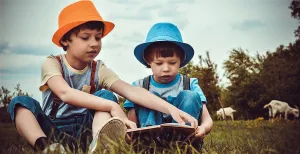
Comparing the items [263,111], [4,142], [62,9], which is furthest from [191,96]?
[263,111]

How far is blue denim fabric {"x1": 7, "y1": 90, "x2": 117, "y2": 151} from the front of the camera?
1.41 meters

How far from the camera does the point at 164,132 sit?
125 cm

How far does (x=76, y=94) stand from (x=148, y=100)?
0.27 meters

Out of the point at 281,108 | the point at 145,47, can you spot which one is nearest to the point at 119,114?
the point at 145,47

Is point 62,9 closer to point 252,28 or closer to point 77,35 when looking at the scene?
point 77,35

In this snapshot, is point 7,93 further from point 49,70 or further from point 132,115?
point 132,115

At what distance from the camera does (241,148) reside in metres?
1.41

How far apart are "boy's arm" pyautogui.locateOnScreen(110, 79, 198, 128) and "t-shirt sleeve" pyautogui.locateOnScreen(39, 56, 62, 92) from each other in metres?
0.24

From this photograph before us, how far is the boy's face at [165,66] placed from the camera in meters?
1.59

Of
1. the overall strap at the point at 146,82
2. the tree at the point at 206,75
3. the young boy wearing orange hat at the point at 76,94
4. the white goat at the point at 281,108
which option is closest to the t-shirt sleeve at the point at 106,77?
the young boy wearing orange hat at the point at 76,94

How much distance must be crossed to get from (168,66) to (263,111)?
5.98 meters

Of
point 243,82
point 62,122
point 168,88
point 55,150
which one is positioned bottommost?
point 55,150

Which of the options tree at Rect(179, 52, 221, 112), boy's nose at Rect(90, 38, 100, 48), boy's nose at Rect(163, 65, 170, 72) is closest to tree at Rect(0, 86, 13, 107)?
boy's nose at Rect(90, 38, 100, 48)

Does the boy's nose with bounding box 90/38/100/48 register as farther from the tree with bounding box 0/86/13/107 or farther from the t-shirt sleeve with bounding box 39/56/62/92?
the tree with bounding box 0/86/13/107
